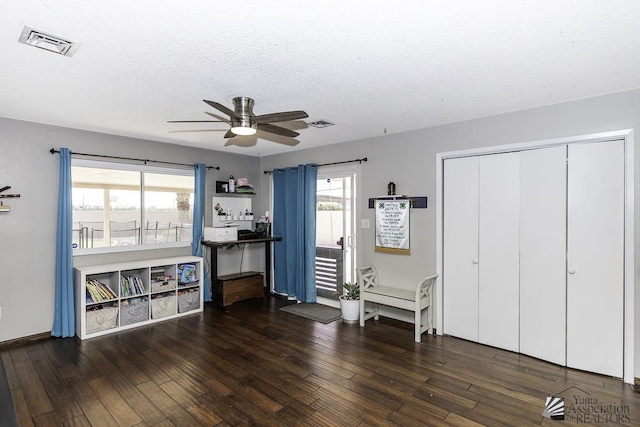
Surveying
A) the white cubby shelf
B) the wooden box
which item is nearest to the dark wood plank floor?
the white cubby shelf

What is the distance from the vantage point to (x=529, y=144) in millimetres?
3303

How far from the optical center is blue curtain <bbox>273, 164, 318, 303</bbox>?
512cm

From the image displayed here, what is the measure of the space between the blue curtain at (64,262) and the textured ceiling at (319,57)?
0.70 m

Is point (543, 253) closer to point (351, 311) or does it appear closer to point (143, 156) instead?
point (351, 311)

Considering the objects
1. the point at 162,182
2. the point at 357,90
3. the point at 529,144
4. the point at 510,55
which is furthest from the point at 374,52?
the point at 162,182

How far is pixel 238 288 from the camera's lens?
5199mm

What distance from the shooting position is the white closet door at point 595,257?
2885 millimetres

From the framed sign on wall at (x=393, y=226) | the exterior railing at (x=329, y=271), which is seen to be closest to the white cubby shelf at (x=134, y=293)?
the exterior railing at (x=329, y=271)

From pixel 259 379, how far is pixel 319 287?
244cm

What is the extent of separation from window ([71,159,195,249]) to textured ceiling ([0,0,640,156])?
94 centimetres

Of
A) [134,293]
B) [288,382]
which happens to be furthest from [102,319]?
[288,382]

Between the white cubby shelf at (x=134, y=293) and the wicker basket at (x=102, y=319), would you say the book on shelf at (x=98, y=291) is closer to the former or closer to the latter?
the white cubby shelf at (x=134, y=293)

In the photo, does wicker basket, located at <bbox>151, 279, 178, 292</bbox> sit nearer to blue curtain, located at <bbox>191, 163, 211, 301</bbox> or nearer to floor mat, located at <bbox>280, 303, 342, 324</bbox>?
blue curtain, located at <bbox>191, 163, 211, 301</bbox>

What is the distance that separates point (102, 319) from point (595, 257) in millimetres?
5004
